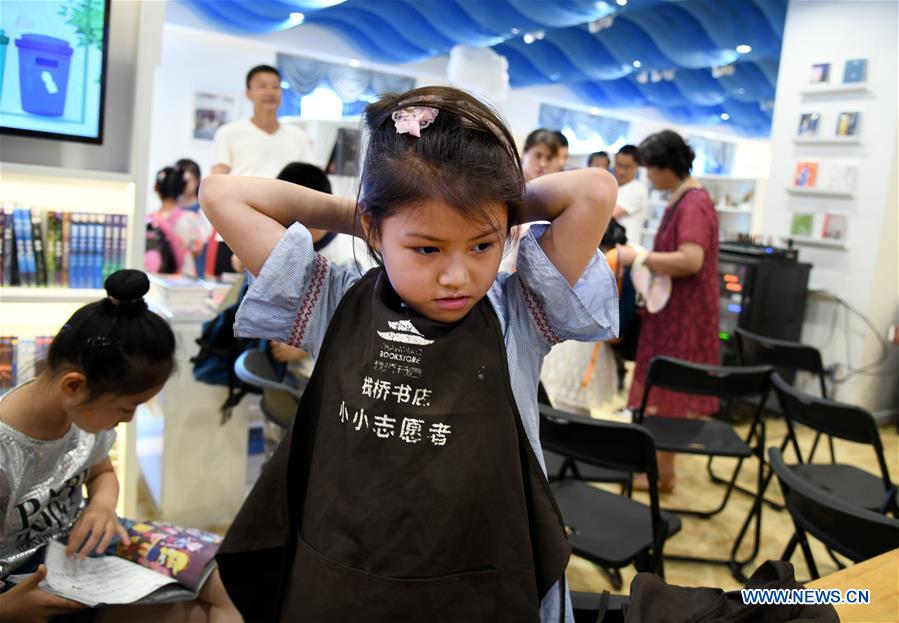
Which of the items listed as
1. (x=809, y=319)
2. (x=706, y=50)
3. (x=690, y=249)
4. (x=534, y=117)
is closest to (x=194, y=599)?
(x=690, y=249)

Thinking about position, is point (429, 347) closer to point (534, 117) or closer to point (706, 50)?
point (706, 50)

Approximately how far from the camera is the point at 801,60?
192 inches

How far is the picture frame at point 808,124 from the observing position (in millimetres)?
4754

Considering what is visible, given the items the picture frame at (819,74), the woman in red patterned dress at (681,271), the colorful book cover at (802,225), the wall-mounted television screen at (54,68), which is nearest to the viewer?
the wall-mounted television screen at (54,68)

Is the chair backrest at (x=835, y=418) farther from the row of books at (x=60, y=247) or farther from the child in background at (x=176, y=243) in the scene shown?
the child in background at (x=176, y=243)

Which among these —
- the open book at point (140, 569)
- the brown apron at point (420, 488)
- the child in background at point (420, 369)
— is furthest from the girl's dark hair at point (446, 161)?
the open book at point (140, 569)

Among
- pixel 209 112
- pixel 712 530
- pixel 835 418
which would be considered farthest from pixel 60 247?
pixel 209 112

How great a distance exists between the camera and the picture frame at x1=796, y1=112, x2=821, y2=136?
4754mm

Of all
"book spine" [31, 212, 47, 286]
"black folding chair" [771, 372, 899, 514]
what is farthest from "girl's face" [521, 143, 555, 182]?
"book spine" [31, 212, 47, 286]

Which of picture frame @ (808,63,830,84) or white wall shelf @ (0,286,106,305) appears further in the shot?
picture frame @ (808,63,830,84)

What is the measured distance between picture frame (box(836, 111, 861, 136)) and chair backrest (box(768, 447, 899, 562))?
12.4ft

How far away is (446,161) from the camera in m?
0.72

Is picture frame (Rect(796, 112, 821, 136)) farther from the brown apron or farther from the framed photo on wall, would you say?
the framed photo on wall

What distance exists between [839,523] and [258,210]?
137 centimetres
